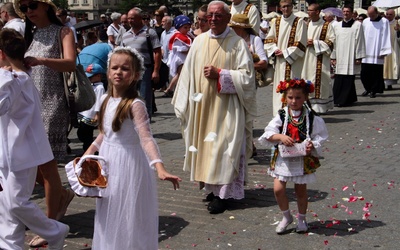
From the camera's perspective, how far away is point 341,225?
19.3ft

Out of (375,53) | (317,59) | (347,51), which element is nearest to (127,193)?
(317,59)

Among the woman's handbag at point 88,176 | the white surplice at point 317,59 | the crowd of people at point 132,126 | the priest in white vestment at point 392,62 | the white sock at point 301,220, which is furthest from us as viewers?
the priest in white vestment at point 392,62

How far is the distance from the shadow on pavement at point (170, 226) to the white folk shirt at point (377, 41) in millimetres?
11131

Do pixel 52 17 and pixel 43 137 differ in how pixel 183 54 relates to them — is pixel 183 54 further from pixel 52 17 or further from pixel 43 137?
pixel 43 137

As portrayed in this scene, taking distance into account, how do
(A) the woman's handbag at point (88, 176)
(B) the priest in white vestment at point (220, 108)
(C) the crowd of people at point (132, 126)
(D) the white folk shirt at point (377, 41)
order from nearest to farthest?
(A) the woman's handbag at point (88, 176), (C) the crowd of people at point (132, 126), (B) the priest in white vestment at point (220, 108), (D) the white folk shirt at point (377, 41)

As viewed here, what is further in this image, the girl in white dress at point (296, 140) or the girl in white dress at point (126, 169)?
the girl in white dress at point (296, 140)

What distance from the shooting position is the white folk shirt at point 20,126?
15.8ft

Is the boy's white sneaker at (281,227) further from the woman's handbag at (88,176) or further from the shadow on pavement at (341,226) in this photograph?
the woman's handbag at (88,176)

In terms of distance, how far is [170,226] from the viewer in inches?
237

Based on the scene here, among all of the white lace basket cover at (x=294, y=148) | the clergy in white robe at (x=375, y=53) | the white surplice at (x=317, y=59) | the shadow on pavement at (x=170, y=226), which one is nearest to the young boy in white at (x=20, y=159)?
the shadow on pavement at (x=170, y=226)

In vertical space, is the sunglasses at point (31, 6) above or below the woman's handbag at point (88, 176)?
above

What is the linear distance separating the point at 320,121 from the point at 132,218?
1.95 metres

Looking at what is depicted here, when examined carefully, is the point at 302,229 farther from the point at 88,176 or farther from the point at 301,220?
the point at 88,176

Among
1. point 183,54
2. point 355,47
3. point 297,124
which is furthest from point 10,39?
point 355,47
